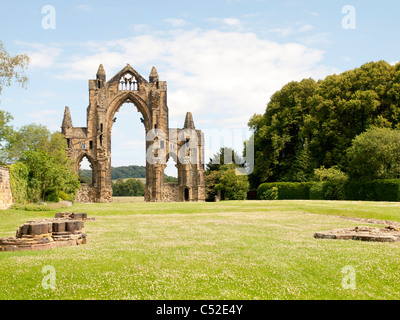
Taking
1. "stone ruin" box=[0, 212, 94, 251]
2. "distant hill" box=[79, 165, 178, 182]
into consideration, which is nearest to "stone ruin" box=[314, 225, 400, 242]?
"stone ruin" box=[0, 212, 94, 251]

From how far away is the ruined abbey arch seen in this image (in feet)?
178

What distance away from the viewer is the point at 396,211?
21906 millimetres

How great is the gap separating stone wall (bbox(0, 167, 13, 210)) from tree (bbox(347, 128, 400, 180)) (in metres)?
27.5

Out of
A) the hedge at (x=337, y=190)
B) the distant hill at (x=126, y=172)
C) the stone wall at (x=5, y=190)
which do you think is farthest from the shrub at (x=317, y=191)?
the distant hill at (x=126, y=172)

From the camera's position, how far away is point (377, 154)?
34656mm

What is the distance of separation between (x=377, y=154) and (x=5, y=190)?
1125 inches

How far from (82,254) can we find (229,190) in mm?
45237

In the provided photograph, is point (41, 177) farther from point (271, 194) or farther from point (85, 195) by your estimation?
point (271, 194)

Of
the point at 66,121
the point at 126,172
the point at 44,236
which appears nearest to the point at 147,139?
the point at 66,121

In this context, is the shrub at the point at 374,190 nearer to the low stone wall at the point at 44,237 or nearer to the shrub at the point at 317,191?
the shrub at the point at 317,191

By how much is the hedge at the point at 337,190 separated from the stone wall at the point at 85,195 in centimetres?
2129

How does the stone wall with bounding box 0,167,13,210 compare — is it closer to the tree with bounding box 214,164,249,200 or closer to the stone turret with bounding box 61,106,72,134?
the stone turret with bounding box 61,106,72,134

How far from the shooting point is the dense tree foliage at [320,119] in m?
40.5
